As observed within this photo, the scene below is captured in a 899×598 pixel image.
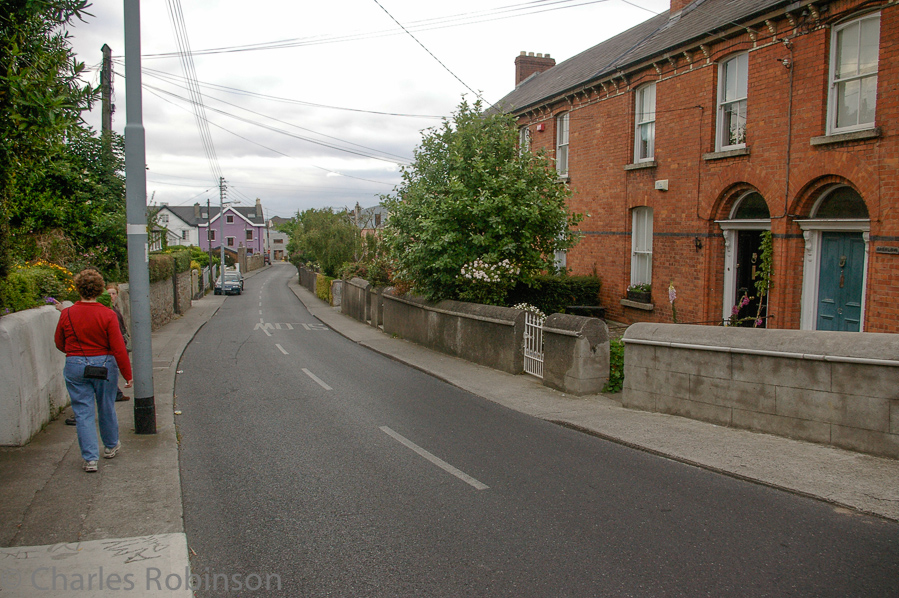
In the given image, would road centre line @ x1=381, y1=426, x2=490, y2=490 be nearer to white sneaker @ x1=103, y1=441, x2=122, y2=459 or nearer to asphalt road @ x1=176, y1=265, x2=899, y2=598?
asphalt road @ x1=176, y1=265, x2=899, y2=598

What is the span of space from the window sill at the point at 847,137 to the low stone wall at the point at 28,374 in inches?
510

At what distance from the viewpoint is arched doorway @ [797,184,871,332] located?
11305mm

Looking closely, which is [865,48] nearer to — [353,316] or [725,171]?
[725,171]

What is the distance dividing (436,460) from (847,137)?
9533 millimetres

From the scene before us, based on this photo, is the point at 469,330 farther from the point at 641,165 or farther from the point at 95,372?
the point at 95,372

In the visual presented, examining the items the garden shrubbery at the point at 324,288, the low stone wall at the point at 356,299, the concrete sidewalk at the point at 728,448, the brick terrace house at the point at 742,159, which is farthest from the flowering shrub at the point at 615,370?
the garden shrubbery at the point at 324,288

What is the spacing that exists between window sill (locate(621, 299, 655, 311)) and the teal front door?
487 centimetres

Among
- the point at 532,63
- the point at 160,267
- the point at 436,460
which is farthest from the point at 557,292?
the point at 532,63

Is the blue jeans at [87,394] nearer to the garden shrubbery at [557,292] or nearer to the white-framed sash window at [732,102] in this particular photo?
the garden shrubbery at [557,292]

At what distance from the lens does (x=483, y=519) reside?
5305 mm

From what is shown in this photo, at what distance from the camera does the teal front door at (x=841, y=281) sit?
11.4 metres

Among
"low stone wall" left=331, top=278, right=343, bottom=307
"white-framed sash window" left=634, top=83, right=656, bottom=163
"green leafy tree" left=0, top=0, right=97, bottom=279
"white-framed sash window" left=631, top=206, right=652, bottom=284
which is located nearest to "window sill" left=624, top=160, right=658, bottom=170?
"white-framed sash window" left=634, top=83, right=656, bottom=163

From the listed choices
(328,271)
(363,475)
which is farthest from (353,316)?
(363,475)

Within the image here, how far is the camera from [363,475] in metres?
6.48
